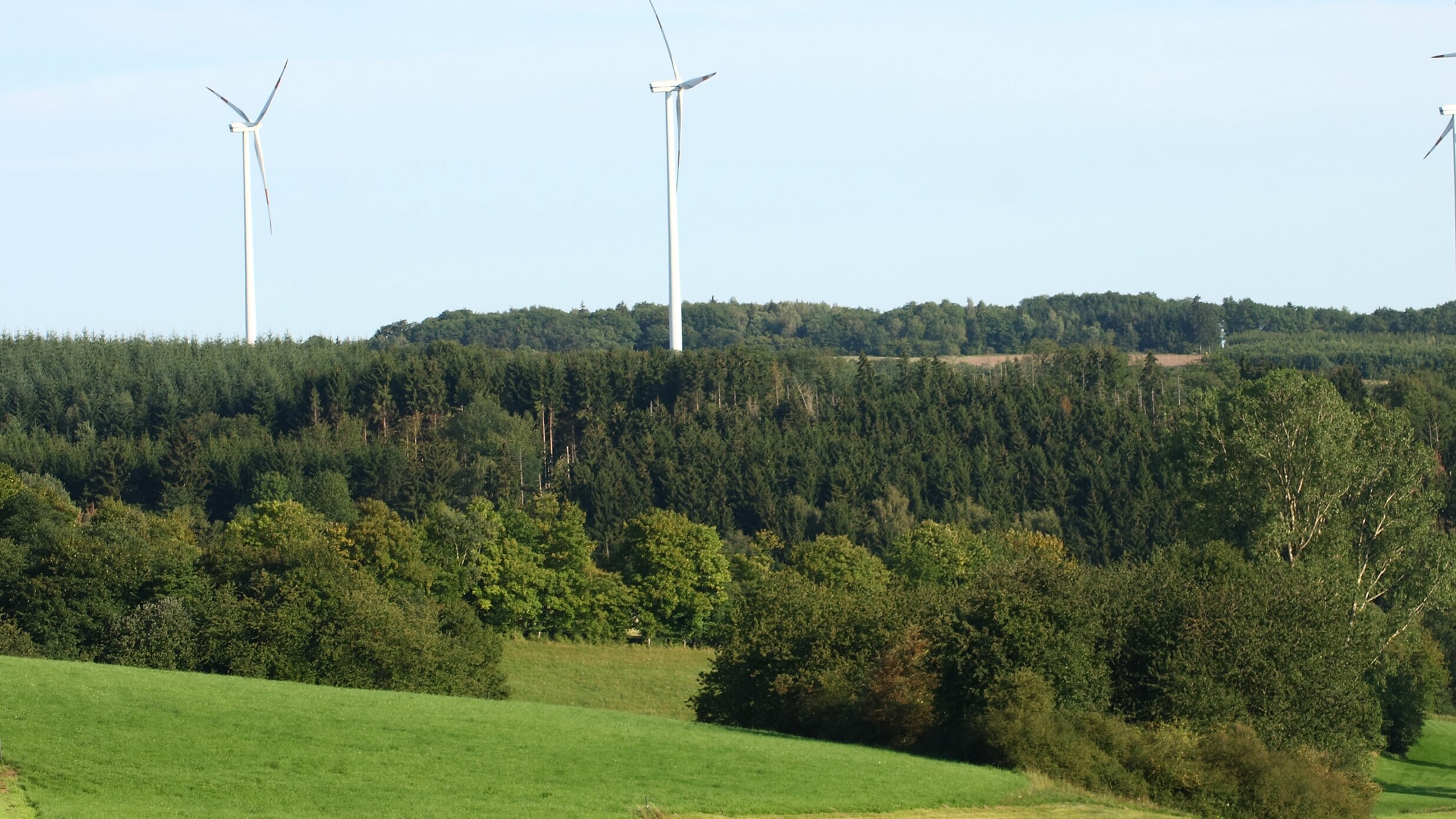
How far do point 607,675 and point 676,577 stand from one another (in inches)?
1024

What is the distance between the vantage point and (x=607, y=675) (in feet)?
345

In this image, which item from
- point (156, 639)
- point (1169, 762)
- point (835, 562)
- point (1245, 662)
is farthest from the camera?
point (835, 562)

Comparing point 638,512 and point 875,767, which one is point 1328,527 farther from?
point 638,512

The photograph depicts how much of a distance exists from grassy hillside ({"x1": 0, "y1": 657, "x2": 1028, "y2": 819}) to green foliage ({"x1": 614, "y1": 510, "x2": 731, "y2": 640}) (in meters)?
70.9

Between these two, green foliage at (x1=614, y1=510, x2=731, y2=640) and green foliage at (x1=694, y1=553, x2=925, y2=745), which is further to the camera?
green foliage at (x1=614, y1=510, x2=731, y2=640)

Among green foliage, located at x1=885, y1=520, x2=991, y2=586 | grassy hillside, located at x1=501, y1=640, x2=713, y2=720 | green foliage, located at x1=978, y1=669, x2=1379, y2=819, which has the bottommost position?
grassy hillside, located at x1=501, y1=640, x2=713, y2=720

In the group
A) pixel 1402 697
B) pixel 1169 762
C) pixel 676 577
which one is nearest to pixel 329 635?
pixel 1169 762

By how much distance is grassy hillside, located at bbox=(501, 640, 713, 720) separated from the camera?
92.6 m

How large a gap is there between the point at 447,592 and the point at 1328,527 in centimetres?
6474

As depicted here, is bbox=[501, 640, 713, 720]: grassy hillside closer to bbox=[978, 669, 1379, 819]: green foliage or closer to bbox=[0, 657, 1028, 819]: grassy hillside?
bbox=[0, 657, 1028, 819]: grassy hillside

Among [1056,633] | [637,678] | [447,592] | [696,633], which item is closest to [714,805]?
[1056,633]

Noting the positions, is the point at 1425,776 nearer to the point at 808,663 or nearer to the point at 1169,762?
the point at 1169,762

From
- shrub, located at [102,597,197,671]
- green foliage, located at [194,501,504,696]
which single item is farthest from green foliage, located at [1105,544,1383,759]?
shrub, located at [102,597,197,671]

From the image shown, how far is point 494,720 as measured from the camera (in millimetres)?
53406
